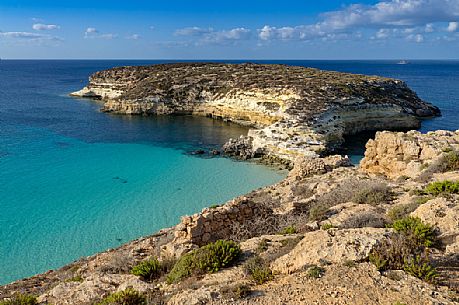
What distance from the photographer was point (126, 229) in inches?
765

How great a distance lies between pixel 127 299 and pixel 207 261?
201 centimetres

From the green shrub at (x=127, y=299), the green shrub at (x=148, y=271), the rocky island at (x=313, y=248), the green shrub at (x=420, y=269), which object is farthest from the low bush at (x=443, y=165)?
the green shrub at (x=127, y=299)

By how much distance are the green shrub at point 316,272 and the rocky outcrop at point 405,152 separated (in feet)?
39.4

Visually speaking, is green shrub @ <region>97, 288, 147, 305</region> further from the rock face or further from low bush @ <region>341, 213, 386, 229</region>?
the rock face

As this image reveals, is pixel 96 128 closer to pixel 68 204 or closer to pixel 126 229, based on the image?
pixel 68 204

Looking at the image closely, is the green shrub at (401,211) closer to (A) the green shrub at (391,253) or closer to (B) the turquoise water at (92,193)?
(A) the green shrub at (391,253)

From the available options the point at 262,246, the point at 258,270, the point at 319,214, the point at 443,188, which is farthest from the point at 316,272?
the point at 443,188

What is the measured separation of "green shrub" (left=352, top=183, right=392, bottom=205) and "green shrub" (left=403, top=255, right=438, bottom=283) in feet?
19.3

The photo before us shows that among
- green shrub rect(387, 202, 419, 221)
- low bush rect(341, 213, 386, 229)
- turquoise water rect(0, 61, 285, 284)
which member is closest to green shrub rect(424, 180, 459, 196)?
green shrub rect(387, 202, 419, 221)

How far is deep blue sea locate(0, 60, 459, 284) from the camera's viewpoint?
719 inches

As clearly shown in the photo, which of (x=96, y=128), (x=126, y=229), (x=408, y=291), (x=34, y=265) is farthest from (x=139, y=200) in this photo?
(x=96, y=128)

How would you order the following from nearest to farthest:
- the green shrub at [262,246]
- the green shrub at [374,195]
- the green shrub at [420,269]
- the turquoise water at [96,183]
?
the green shrub at [420,269], the green shrub at [262,246], the green shrub at [374,195], the turquoise water at [96,183]

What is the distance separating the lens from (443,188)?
1227cm

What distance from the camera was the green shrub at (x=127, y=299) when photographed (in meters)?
7.71
